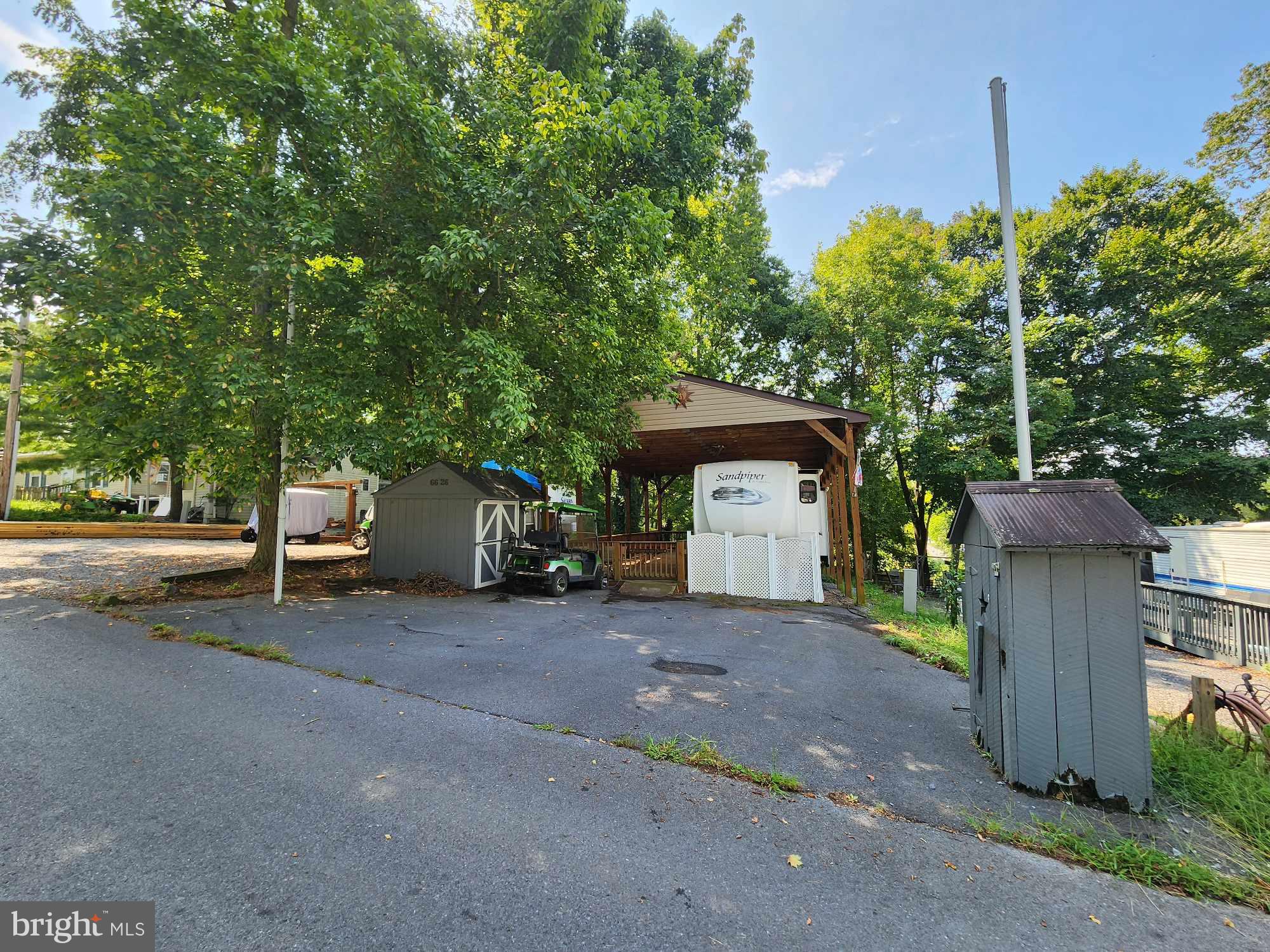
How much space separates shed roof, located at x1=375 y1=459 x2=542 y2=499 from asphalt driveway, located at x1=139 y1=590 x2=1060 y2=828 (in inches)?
125

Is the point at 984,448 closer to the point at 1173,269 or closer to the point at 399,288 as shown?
the point at 1173,269

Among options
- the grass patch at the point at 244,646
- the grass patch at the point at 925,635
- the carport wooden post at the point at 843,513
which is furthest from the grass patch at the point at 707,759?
the carport wooden post at the point at 843,513

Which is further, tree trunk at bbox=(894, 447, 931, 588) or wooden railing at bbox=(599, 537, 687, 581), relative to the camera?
tree trunk at bbox=(894, 447, 931, 588)

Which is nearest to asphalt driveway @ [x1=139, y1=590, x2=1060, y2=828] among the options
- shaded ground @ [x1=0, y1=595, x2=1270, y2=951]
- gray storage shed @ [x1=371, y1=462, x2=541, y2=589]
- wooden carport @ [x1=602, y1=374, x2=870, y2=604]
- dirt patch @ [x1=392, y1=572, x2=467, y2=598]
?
shaded ground @ [x1=0, y1=595, x2=1270, y2=951]

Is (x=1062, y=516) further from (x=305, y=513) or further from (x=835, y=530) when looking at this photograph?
(x=305, y=513)

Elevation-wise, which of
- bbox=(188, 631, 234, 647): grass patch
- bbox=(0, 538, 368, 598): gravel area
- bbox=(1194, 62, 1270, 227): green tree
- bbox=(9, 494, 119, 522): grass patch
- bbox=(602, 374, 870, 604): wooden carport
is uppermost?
bbox=(1194, 62, 1270, 227): green tree

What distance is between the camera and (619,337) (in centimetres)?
1035

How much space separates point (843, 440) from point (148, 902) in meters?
12.1

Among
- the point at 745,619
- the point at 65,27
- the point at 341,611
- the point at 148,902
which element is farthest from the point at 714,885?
the point at 65,27

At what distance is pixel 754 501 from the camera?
11547 mm

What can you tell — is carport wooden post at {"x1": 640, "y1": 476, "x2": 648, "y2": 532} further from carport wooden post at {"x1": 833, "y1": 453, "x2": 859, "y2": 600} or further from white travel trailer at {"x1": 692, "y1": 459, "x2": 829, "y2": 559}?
white travel trailer at {"x1": 692, "y1": 459, "x2": 829, "y2": 559}

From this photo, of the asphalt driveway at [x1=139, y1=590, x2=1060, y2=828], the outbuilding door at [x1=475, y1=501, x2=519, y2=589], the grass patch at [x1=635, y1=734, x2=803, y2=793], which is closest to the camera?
the grass patch at [x1=635, y1=734, x2=803, y2=793]

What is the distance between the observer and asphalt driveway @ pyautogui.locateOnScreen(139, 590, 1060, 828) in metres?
3.46

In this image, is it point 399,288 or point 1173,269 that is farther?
point 1173,269
